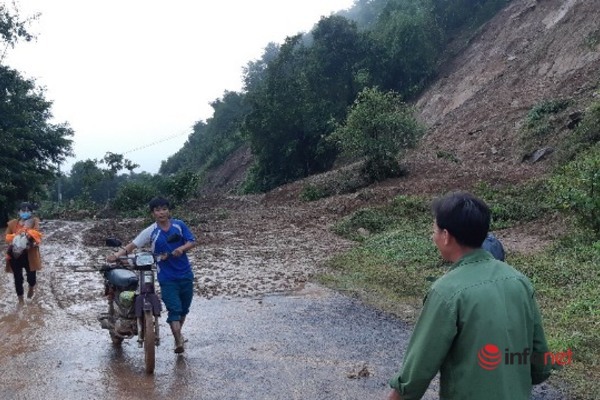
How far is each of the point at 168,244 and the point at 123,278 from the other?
0.73 m

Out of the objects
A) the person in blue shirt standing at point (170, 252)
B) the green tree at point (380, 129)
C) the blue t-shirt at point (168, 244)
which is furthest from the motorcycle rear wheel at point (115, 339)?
the green tree at point (380, 129)

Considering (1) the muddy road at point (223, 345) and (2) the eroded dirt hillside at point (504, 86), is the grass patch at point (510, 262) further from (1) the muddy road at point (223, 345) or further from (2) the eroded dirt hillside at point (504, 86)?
(2) the eroded dirt hillside at point (504, 86)

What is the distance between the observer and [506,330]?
2.21m

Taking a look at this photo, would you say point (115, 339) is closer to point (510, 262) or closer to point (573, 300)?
point (573, 300)

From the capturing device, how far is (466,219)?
2.31 m

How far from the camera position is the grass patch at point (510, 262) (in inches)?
229

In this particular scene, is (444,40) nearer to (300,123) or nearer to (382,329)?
(300,123)

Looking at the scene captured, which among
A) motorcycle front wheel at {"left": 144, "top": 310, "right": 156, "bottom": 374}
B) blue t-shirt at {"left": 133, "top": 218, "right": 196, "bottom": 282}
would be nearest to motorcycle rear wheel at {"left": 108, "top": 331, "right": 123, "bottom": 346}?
motorcycle front wheel at {"left": 144, "top": 310, "right": 156, "bottom": 374}

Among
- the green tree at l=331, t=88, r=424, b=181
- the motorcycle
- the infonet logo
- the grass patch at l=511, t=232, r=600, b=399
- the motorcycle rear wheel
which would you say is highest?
the green tree at l=331, t=88, r=424, b=181

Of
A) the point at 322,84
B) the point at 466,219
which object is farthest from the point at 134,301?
the point at 322,84

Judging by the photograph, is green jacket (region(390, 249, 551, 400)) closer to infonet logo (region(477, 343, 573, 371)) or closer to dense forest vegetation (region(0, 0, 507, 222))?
infonet logo (region(477, 343, 573, 371))

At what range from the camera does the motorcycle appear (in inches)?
227

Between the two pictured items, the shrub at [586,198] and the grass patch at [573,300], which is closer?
the grass patch at [573,300]

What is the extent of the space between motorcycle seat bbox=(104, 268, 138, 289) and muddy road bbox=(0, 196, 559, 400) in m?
0.80
